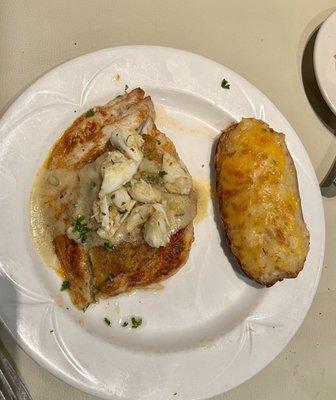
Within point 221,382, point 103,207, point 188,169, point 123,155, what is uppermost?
point 123,155

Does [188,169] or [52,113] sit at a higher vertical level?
[52,113]

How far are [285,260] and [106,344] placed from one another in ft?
3.06

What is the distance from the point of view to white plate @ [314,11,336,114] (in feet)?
8.82

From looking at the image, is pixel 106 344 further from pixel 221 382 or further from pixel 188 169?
pixel 188 169

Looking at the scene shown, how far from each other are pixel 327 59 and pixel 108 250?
166 centimetres

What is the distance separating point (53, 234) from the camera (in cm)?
233

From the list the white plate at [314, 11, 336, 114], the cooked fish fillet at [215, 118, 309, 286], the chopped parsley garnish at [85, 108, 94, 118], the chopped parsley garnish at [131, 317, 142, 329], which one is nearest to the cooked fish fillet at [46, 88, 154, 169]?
the chopped parsley garnish at [85, 108, 94, 118]

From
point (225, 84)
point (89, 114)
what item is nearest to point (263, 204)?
point (225, 84)

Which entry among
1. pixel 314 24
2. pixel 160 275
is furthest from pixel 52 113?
pixel 314 24

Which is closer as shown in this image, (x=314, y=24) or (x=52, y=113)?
(x=52, y=113)

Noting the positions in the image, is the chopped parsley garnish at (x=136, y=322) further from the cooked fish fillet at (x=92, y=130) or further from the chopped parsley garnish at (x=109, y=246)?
the cooked fish fillet at (x=92, y=130)

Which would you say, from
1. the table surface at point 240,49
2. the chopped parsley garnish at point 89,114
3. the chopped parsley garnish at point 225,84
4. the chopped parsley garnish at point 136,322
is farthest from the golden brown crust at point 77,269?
the chopped parsley garnish at point 225,84

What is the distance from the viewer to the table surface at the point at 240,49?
8.42 ft

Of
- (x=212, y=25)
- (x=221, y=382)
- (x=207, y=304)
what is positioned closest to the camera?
(x=221, y=382)
